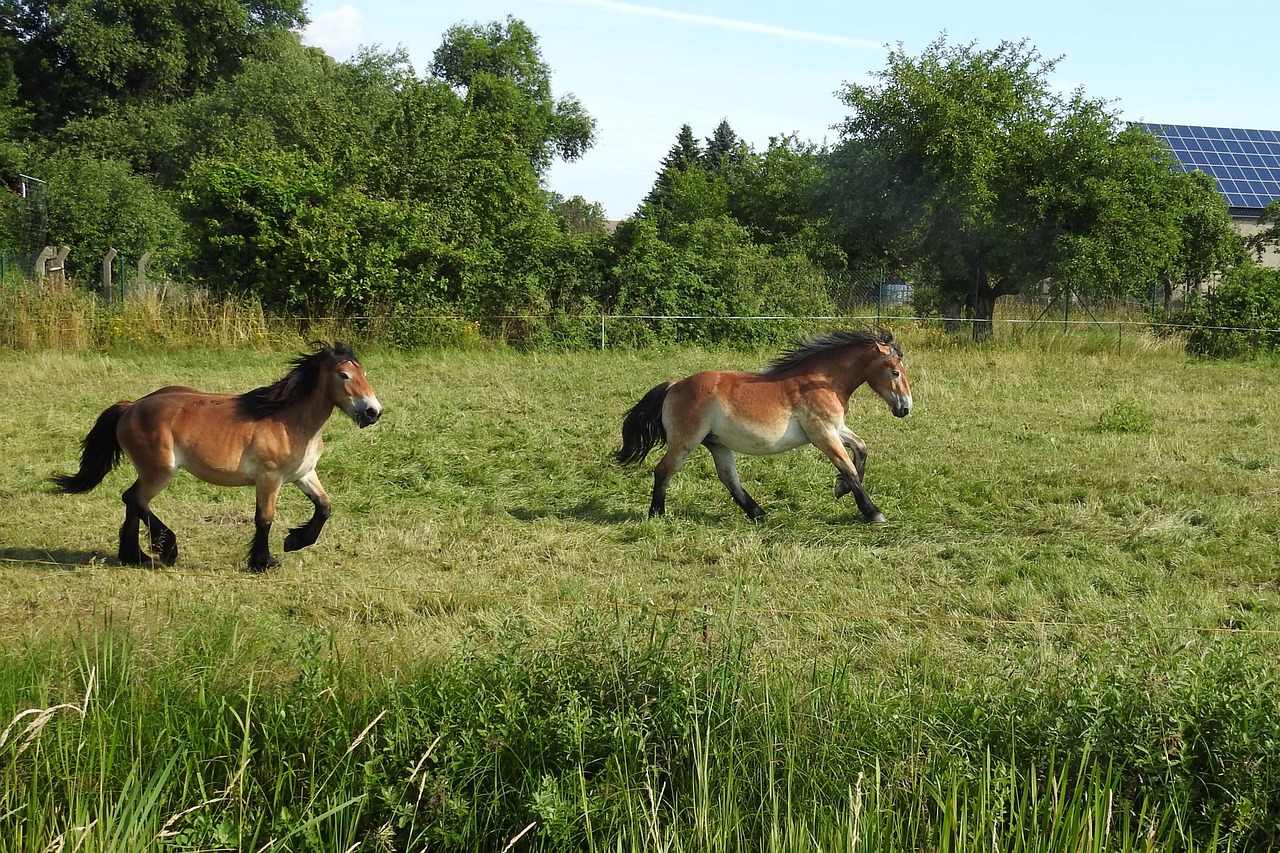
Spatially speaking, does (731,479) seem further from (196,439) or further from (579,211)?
(579,211)

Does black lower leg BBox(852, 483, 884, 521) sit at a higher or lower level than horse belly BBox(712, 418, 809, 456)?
lower

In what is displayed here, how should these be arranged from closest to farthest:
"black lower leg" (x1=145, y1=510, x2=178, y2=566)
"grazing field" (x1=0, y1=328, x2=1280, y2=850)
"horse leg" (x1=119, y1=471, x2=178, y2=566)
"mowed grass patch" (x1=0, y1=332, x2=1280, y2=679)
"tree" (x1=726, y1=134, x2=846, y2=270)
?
1. "grazing field" (x1=0, y1=328, x2=1280, y2=850)
2. "mowed grass patch" (x1=0, y1=332, x2=1280, y2=679)
3. "horse leg" (x1=119, y1=471, x2=178, y2=566)
4. "black lower leg" (x1=145, y1=510, x2=178, y2=566)
5. "tree" (x1=726, y1=134, x2=846, y2=270)

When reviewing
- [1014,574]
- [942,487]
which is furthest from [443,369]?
[1014,574]

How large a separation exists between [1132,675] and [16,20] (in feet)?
166

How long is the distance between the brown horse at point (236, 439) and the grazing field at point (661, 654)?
358mm

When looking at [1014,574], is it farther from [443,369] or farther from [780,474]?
[443,369]

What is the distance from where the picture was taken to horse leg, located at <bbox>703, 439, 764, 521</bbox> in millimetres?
9336

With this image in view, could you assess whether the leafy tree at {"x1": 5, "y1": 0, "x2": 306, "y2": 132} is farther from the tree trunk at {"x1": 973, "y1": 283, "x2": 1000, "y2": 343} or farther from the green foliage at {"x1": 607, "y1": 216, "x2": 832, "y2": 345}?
the tree trunk at {"x1": 973, "y1": 283, "x2": 1000, "y2": 343}

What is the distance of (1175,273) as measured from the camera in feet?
88.1

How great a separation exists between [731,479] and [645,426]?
84cm

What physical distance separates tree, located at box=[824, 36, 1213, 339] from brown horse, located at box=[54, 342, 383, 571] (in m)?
16.9

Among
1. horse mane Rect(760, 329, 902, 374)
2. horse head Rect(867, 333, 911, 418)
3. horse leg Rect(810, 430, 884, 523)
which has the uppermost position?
horse mane Rect(760, 329, 902, 374)

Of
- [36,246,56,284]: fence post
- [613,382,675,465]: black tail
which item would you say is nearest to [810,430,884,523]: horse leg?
[613,382,675,465]: black tail

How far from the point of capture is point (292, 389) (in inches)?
301
